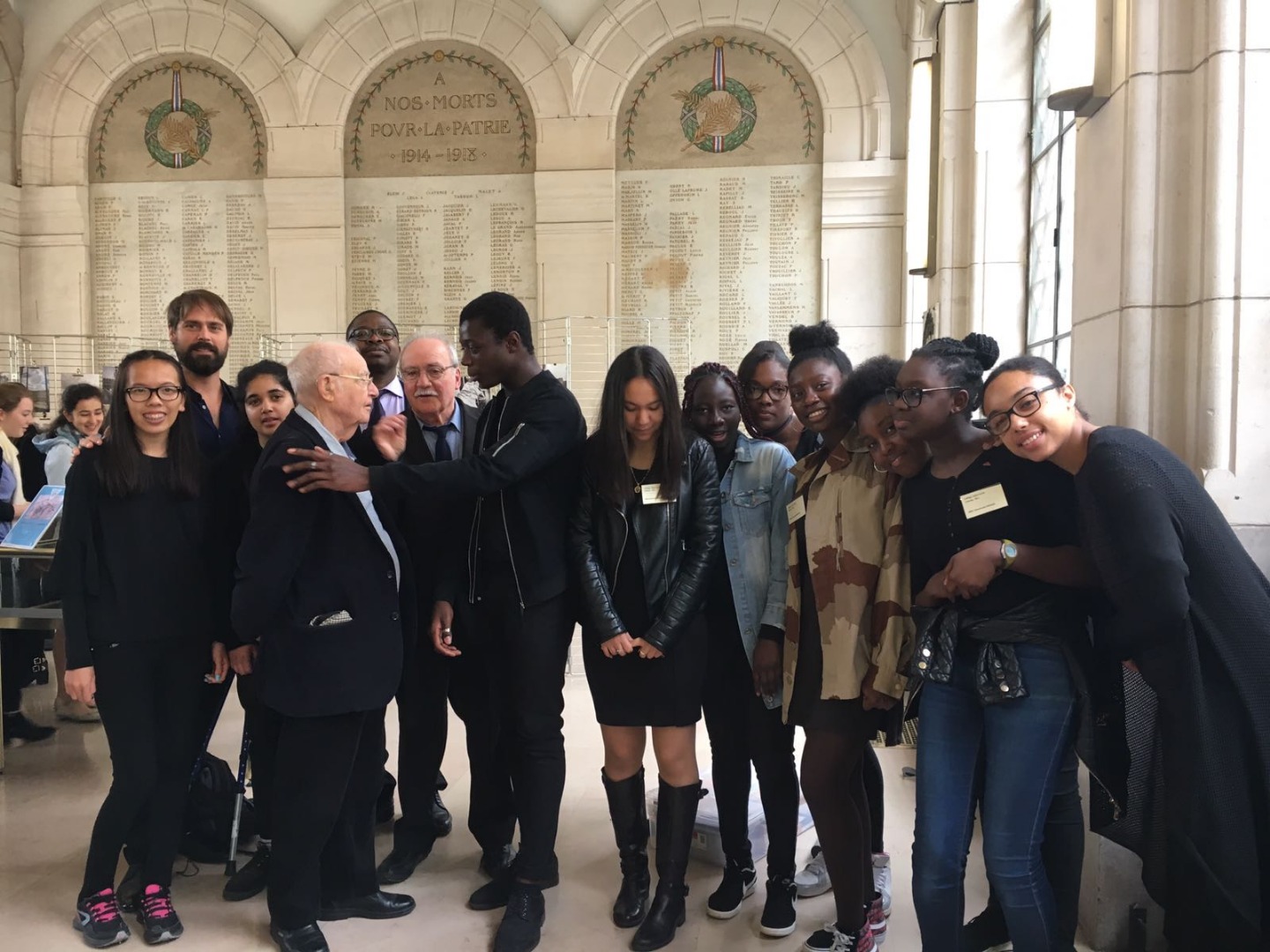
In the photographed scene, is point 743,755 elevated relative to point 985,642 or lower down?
lower down

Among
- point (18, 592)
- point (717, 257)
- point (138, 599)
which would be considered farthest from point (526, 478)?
point (717, 257)

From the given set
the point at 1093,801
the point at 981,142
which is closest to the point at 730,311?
the point at 981,142

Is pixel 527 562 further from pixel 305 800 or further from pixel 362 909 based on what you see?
pixel 362 909

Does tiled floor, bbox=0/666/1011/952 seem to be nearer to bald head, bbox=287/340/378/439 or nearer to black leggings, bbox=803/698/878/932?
black leggings, bbox=803/698/878/932

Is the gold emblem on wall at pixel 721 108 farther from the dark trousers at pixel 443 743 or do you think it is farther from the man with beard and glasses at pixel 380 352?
the dark trousers at pixel 443 743

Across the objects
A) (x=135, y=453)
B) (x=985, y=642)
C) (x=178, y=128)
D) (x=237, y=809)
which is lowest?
(x=237, y=809)

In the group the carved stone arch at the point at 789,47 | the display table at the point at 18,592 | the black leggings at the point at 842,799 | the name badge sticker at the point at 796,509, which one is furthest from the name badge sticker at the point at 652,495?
the carved stone arch at the point at 789,47

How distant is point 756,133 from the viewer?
8688mm

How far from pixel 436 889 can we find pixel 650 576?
126cm

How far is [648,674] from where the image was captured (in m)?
2.66

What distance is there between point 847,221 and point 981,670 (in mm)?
6989

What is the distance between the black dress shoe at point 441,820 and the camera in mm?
3390

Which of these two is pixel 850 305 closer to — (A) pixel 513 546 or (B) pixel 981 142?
(B) pixel 981 142

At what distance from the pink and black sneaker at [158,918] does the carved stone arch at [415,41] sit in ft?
24.4
